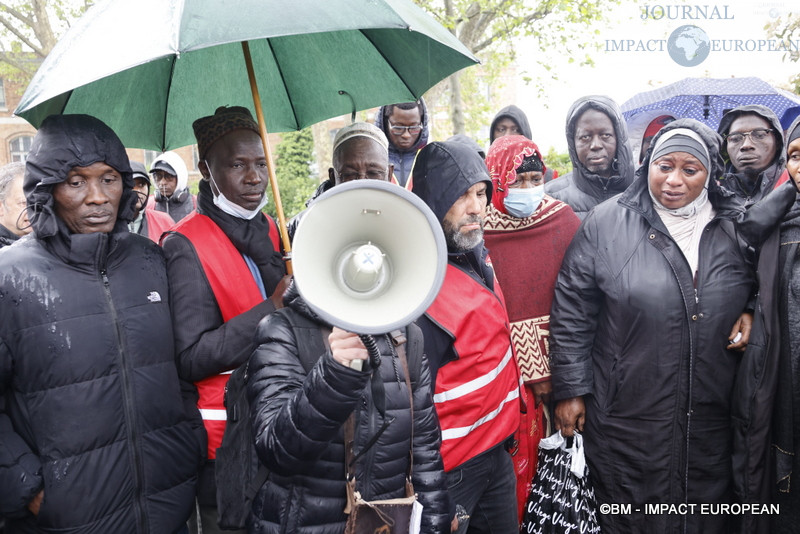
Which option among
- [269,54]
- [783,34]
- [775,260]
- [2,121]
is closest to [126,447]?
[269,54]

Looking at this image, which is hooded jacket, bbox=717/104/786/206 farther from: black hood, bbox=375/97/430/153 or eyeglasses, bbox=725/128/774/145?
black hood, bbox=375/97/430/153

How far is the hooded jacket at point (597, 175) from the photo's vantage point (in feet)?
15.0

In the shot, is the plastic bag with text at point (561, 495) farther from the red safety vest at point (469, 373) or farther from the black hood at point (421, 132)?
the black hood at point (421, 132)

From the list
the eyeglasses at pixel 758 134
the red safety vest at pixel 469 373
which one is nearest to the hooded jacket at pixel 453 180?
the red safety vest at pixel 469 373

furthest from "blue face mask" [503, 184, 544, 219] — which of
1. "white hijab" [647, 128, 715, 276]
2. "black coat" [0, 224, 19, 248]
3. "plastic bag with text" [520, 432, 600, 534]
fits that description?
"black coat" [0, 224, 19, 248]

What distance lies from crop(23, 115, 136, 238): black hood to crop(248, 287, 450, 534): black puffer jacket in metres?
0.93

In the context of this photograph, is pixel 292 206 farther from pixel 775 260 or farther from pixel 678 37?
pixel 775 260

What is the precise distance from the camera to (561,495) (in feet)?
10.9

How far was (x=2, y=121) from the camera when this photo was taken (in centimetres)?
3456

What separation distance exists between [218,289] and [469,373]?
117cm

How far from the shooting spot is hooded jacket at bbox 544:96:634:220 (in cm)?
458

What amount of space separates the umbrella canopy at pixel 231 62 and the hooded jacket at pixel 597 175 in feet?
6.40

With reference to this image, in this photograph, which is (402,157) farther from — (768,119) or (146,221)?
(768,119)

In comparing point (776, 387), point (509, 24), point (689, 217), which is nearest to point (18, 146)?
point (509, 24)
